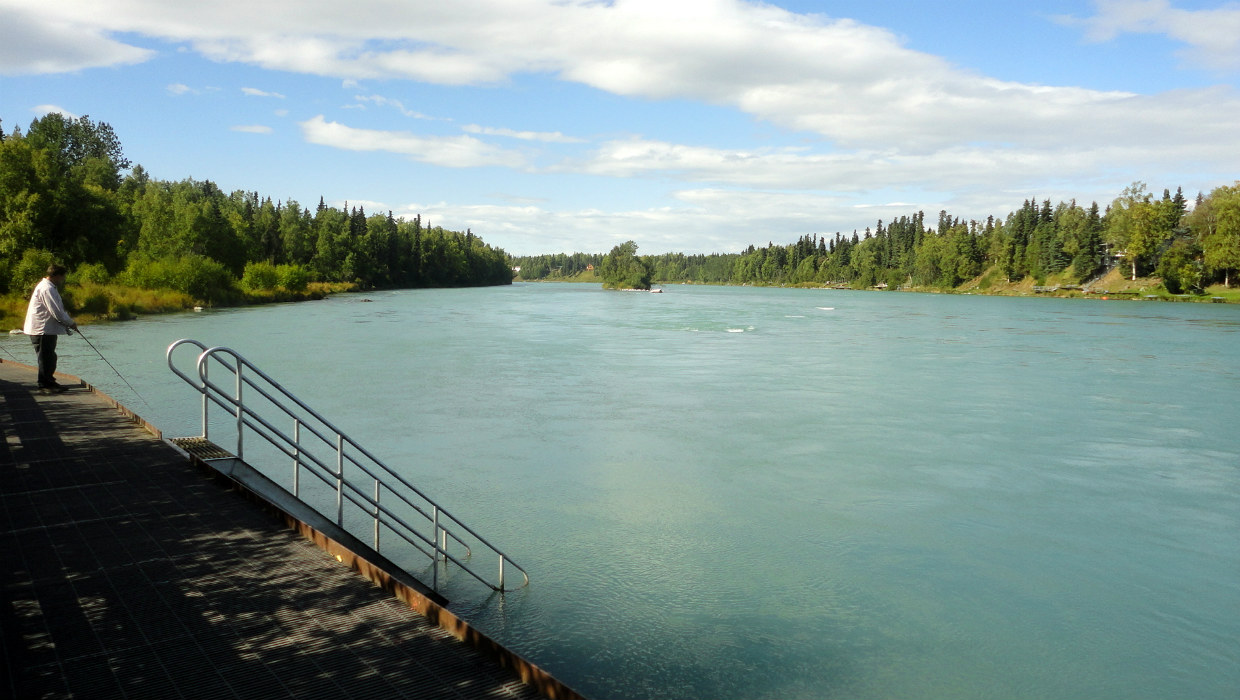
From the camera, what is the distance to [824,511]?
41.3ft

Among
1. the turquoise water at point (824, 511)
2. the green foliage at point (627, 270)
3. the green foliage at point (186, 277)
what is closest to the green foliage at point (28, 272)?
the turquoise water at point (824, 511)

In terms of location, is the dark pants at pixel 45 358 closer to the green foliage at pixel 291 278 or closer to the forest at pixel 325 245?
the forest at pixel 325 245

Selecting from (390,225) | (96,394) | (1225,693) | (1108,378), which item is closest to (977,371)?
(1108,378)

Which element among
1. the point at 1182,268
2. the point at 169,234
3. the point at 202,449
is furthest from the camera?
the point at 1182,268

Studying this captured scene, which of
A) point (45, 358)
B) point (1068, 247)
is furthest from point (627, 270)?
point (45, 358)

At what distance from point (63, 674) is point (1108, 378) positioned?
106ft

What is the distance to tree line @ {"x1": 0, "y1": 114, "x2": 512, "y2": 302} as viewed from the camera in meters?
42.0

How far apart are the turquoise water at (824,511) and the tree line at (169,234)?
1904 centimetres

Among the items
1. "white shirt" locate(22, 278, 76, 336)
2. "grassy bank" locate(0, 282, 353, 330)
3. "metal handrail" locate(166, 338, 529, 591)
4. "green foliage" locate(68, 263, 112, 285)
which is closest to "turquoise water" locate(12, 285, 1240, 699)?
"metal handrail" locate(166, 338, 529, 591)

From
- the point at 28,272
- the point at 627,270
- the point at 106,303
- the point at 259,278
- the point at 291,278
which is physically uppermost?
the point at 627,270

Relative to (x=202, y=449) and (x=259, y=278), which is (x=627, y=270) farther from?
(x=202, y=449)

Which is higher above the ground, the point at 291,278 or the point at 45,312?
the point at 291,278

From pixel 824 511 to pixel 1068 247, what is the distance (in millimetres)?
132851

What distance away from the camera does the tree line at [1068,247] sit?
103m
